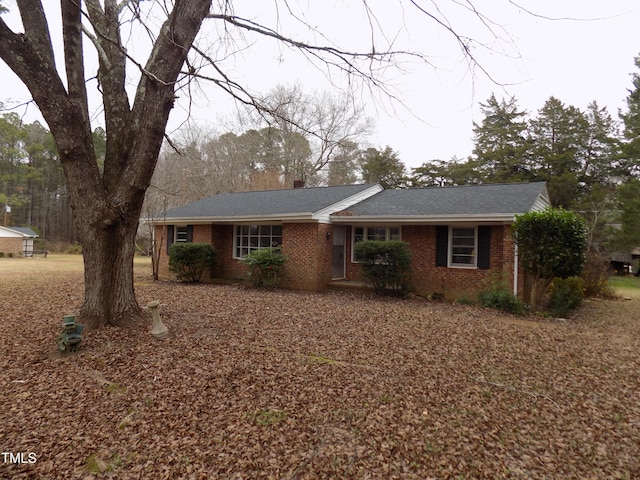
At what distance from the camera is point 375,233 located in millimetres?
12547

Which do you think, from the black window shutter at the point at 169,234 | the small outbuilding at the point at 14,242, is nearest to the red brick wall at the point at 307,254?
the black window shutter at the point at 169,234

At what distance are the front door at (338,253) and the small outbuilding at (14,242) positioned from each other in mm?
28001

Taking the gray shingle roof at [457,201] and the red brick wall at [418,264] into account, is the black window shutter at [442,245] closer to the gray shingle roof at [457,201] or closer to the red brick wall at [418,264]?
the red brick wall at [418,264]

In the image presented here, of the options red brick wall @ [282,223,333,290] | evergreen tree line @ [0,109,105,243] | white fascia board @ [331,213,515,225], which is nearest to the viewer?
white fascia board @ [331,213,515,225]

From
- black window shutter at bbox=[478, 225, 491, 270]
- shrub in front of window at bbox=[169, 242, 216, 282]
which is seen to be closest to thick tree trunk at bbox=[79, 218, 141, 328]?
shrub in front of window at bbox=[169, 242, 216, 282]

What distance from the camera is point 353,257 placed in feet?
42.2

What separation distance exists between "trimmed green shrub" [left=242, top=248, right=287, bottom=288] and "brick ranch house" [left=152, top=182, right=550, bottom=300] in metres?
0.41

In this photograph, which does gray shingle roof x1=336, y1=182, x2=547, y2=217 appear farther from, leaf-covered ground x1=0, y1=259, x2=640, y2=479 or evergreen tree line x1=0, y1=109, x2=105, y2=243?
evergreen tree line x1=0, y1=109, x2=105, y2=243

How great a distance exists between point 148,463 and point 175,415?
0.63 m

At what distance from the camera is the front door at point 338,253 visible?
12.7 meters

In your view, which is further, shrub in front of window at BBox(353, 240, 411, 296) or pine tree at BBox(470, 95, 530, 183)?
pine tree at BBox(470, 95, 530, 183)

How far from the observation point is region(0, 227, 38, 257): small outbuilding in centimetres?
2895

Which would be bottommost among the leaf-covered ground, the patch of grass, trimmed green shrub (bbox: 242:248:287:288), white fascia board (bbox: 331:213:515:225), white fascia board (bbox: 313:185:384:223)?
the patch of grass

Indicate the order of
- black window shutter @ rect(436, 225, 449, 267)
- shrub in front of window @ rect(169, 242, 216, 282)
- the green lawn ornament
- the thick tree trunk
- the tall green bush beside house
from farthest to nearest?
1. shrub in front of window @ rect(169, 242, 216, 282)
2. black window shutter @ rect(436, 225, 449, 267)
3. the tall green bush beside house
4. the thick tree trunk
5. the green lawn ornament
